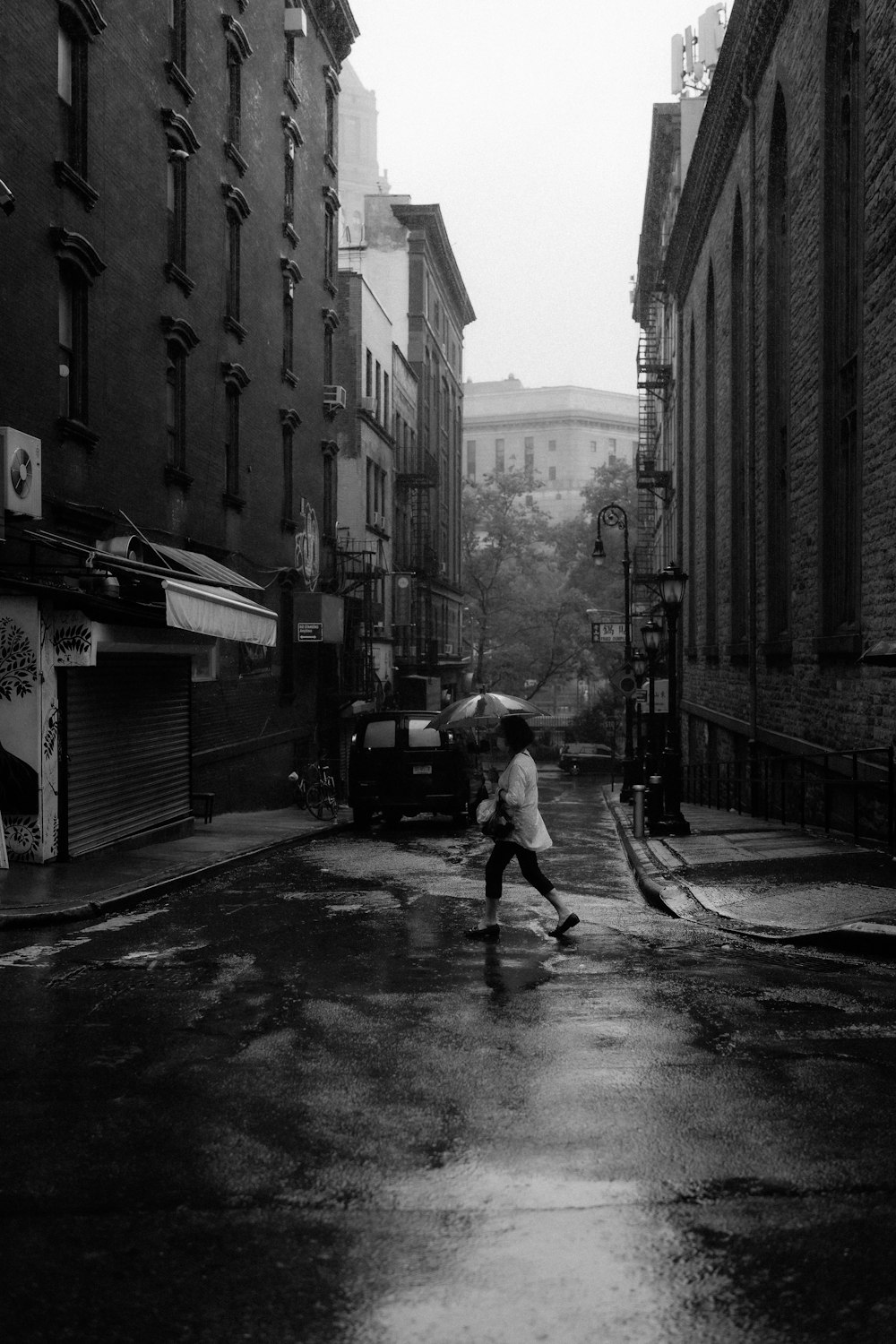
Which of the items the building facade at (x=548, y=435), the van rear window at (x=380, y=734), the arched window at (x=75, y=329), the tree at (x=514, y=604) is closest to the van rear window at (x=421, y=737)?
the van rear window at (x=380, y=734)

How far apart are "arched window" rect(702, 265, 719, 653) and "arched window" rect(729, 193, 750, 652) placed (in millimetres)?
3865

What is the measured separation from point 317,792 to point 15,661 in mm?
12128

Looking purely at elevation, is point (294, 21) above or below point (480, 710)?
above

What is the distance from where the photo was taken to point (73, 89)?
17.7m

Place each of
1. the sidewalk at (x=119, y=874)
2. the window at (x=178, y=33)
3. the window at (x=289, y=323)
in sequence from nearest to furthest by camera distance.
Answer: the sidewalk at (x=119, y=874), the window at (x=178, y=33), the window at (x=289, y=323)

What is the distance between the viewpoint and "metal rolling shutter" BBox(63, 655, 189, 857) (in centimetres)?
1577

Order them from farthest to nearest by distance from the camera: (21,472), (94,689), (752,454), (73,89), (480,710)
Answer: (752,454) < (73,89) < (94,689) < (480,710) < (21,472)

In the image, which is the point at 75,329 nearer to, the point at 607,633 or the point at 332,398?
the point at 332,398

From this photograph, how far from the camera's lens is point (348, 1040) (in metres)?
7.05

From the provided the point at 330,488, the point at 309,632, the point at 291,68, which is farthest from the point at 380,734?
the point at 291,68

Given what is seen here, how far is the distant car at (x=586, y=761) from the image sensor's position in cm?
5831

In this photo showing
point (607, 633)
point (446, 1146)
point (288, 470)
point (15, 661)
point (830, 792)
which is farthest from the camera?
point (607, 633)

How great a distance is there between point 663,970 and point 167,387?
51.3ft

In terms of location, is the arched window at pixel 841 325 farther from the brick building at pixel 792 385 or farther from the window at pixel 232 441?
the window at pixel 232 441
